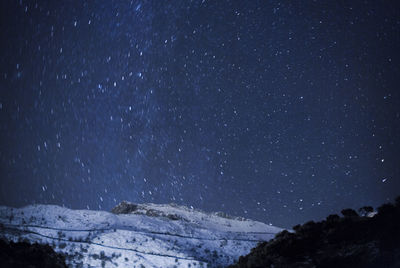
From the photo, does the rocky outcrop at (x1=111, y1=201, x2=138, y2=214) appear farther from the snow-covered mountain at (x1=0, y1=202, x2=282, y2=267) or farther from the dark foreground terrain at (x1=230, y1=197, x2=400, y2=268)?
the dark foreground terrain at (x1=230, y1=197, x2=400, y2=268)

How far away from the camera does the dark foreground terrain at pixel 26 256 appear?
6380mm

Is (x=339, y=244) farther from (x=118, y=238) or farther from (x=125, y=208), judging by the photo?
(x=125, y=208)

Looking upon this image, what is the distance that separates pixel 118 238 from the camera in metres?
9.69

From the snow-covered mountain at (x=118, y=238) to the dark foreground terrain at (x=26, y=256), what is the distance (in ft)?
4.40

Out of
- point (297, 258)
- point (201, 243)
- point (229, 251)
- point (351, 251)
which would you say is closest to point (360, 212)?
point (351, 251)

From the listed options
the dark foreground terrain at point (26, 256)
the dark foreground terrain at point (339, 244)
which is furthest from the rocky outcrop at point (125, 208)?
the dark foreground terrain at point (339, 244)

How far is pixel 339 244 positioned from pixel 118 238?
6.22 m

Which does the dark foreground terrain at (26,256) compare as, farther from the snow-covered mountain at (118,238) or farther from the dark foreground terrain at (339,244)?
the dark foreground terrain at (339,244)

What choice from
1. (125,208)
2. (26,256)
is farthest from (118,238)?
(125,208)

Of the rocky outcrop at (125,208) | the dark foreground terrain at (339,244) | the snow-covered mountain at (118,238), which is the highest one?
the rocky outcrop at (125,208)

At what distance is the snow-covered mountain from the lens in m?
8.75

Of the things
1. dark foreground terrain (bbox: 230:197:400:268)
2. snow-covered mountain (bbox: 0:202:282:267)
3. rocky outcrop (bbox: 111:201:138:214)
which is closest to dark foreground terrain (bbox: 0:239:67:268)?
snow-covered mountain (bbox: 0:202:282:267)

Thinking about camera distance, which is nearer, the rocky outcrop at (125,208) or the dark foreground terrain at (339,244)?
the dark foreground terrain at (339,244)

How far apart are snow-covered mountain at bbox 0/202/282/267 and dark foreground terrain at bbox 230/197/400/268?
8.02 feet
